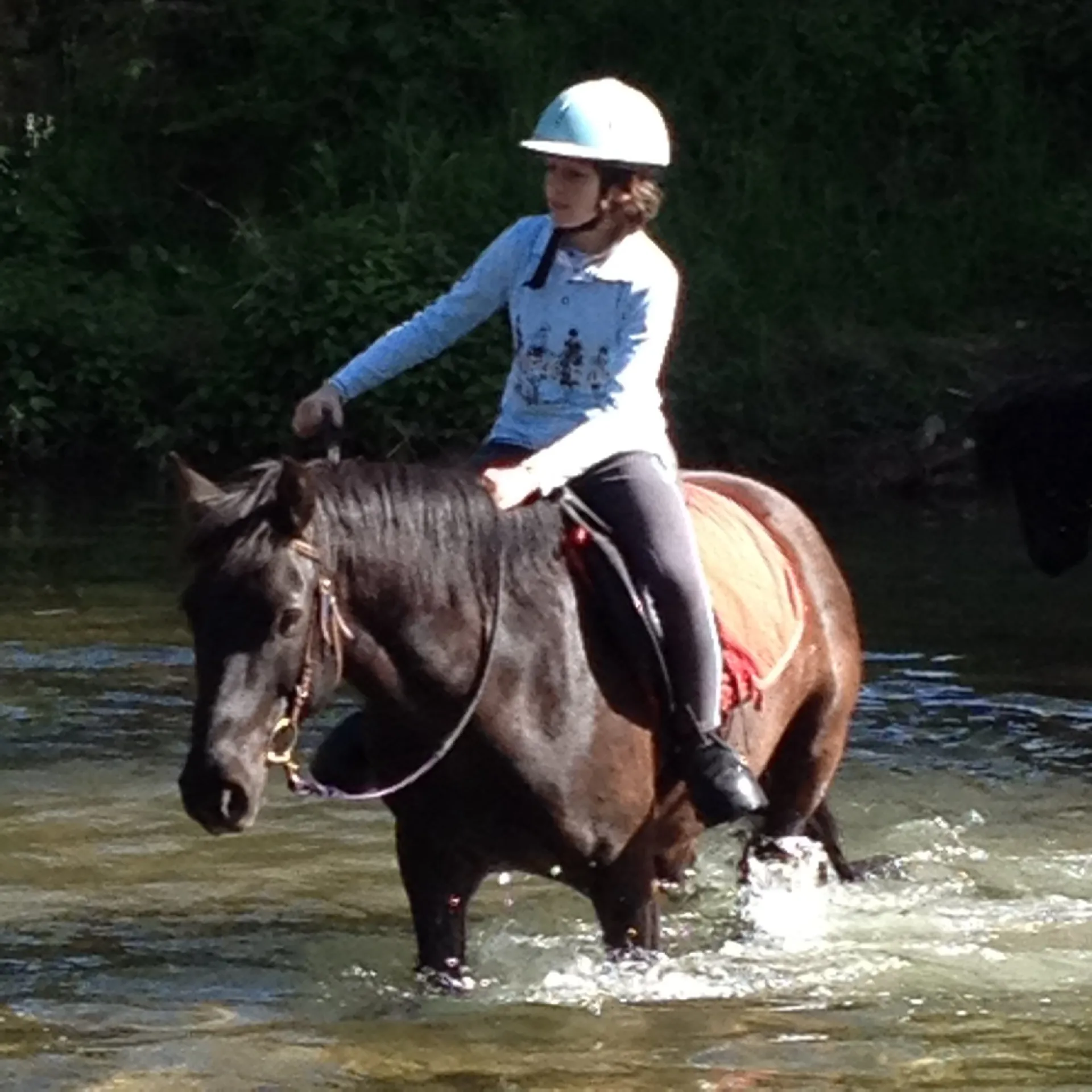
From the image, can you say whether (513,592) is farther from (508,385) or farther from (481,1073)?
(481,1073)

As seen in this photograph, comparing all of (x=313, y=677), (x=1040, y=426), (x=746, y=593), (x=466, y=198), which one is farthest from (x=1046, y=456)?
(x=466, y=198)

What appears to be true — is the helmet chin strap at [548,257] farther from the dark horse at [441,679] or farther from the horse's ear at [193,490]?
the horse's ear at [193,490]

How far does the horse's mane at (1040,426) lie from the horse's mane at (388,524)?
5.95 metres

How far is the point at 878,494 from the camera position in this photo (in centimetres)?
1947

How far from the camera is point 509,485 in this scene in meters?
5.96

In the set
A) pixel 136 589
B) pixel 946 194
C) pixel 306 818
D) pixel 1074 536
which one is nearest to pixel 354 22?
pixel 946 194

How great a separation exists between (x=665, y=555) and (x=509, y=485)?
0.65 m

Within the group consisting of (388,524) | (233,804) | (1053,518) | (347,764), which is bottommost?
(1053,518)

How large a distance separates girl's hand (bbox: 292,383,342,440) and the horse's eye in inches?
32.2

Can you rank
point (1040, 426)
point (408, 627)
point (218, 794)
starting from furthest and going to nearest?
point (1040, 426) < point (408, 627) < point (218, 794)

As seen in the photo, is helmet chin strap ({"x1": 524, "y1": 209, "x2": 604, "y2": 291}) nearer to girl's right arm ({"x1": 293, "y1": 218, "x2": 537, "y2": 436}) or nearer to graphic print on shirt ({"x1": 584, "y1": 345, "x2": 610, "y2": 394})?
girl's right arm ({"x1": 293, "y1": 218, "x2": 537, "y2": 436})

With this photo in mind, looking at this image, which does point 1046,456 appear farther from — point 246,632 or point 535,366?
point 246,632

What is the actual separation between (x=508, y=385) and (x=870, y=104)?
17.9 m

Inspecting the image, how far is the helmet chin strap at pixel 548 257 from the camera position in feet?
21.4
